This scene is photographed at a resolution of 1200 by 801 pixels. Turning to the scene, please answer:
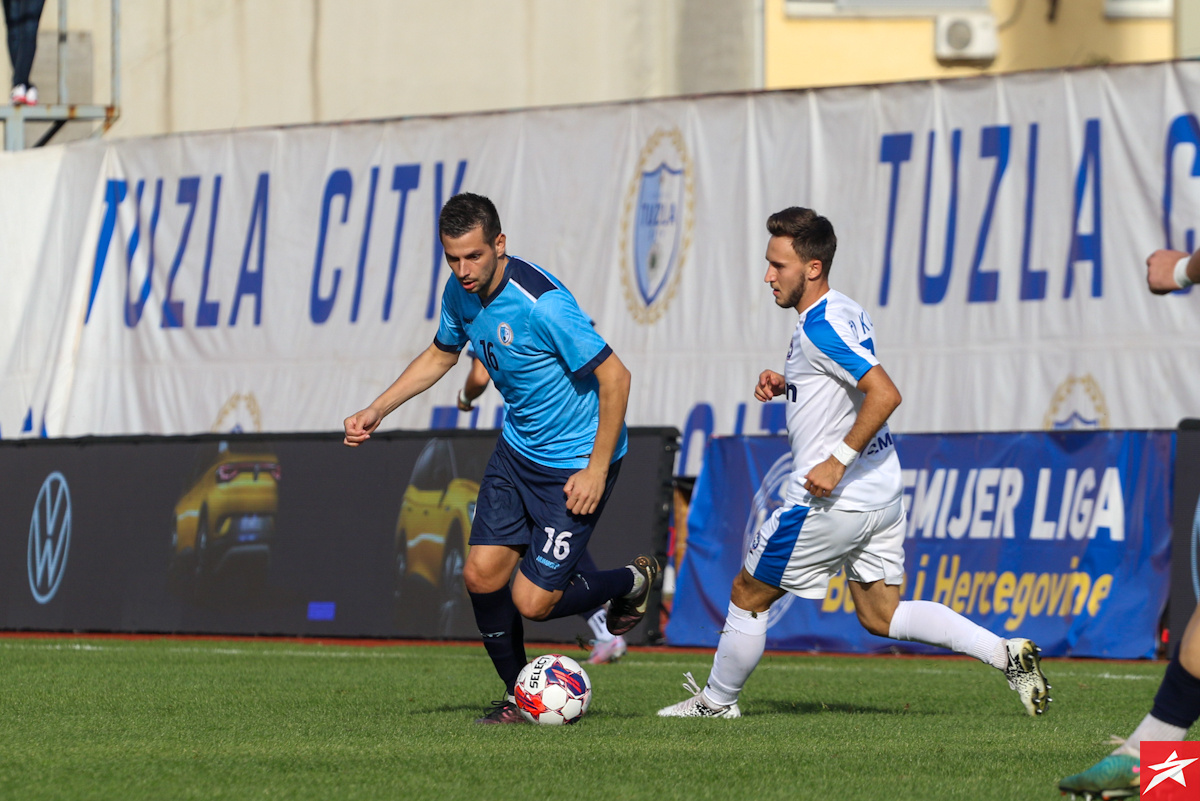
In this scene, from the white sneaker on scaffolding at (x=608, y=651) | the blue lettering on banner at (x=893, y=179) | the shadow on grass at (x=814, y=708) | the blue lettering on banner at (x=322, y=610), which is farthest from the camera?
the blue lettering on banner at (x=893, y=179)

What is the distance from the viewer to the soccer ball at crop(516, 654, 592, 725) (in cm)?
694

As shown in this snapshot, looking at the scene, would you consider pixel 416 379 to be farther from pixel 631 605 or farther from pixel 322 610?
pixel 322 610

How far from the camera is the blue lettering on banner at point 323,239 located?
17.5 metres

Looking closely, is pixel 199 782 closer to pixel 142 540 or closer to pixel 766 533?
pixel 766 533

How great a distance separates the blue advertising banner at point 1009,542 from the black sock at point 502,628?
15.3ft

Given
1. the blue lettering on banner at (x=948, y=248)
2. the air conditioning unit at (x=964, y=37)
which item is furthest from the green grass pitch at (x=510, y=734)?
the air conditioning unit at (x=964, y=37)

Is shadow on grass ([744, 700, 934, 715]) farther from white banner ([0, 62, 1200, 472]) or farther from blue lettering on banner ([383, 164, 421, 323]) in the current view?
blue lettering on banner ([383, 164, 421, 323])

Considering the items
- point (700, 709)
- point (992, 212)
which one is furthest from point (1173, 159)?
point (700, 709)

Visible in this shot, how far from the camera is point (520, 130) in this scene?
16.7 m

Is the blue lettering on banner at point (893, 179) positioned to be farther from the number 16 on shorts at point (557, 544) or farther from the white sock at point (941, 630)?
the number 16 on shorts at point (557, 544)

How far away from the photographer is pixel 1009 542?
11859mm

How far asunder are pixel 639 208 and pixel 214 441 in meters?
4.53

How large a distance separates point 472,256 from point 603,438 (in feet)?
2.81

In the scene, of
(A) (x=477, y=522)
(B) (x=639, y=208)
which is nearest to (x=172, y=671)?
(A) (x=477, y=522)
